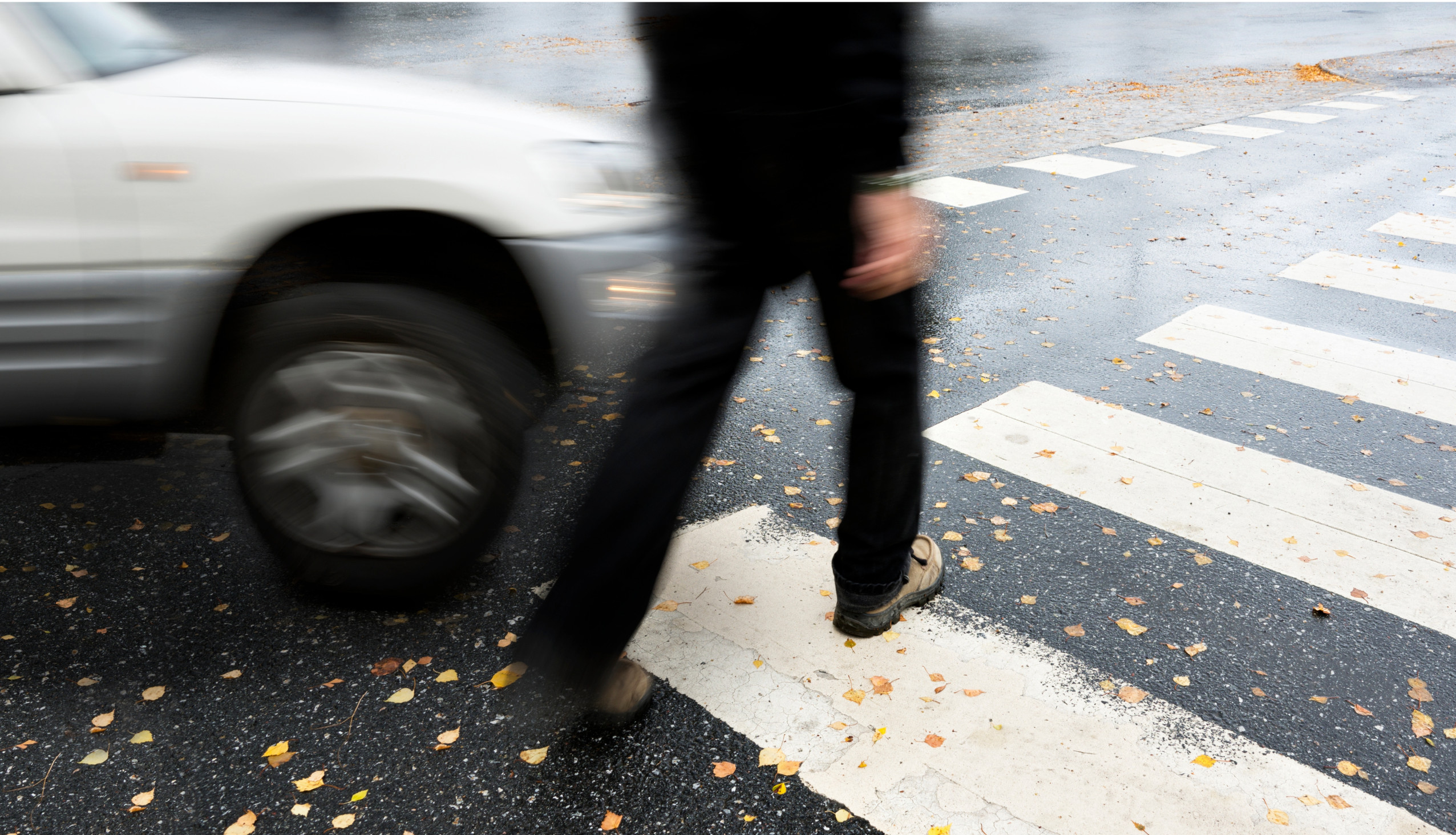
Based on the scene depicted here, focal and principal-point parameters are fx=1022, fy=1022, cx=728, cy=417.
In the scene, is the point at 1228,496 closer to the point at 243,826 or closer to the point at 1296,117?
the point at 243,826

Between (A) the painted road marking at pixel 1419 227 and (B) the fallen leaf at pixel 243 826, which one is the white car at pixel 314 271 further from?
(A) the painted road marking at pixel 1419 227

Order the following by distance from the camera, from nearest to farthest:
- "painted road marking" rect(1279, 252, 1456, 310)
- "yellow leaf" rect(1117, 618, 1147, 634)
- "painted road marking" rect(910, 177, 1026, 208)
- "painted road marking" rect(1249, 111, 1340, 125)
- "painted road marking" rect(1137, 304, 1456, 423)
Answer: "yellow leaf" rect(1117, 618, 1147, 634), "painted road marking" rect(1137, 304, 1456, 423), "painted road marking" rect(1279, 252, 1456, 310), "painted road marking" rect(910, 177, 1026, 208), "painted road marking" rect(1249, 111, 1340, 125)

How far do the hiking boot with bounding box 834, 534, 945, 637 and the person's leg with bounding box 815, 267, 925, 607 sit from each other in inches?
1.6

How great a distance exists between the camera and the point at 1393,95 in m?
14.1

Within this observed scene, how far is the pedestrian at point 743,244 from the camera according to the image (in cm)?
209

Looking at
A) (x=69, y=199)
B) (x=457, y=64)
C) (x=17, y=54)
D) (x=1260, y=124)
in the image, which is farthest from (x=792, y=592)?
(x=457, y=64)

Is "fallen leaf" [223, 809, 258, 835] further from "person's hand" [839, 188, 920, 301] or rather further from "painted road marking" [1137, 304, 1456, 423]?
"painted road marking" [1137, 304, 1456, 423]

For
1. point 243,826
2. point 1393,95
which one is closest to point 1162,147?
point 1393,95

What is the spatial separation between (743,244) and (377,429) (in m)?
1.28

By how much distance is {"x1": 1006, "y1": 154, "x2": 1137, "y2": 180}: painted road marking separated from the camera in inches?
367

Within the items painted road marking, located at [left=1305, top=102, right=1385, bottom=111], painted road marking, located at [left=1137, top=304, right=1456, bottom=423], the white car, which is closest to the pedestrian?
the white car

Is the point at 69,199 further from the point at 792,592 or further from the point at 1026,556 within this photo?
the point at 1026,556

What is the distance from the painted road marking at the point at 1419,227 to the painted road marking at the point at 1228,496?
14.8 ft

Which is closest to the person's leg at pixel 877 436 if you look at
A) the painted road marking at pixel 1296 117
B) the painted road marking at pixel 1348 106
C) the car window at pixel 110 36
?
the car window at pixel 110 36
